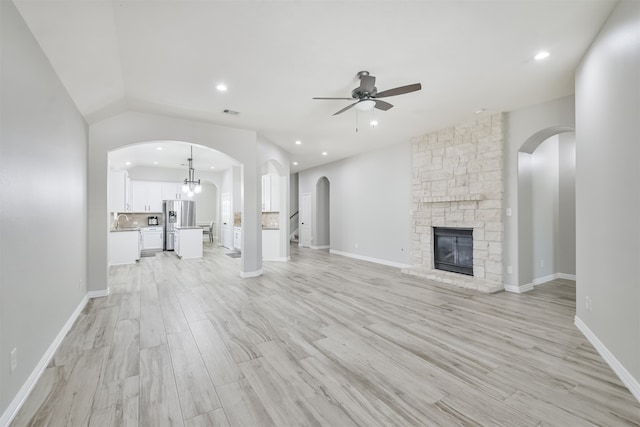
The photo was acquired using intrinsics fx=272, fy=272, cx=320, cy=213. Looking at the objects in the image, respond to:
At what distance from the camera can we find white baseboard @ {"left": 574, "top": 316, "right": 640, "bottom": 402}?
194 cm

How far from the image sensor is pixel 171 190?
10336mm

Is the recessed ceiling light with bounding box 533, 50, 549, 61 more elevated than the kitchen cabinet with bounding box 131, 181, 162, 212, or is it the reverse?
the recessed ceiling light with bounding box 533, 50, 549, 61

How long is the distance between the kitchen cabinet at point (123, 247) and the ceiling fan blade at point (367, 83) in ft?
23.2

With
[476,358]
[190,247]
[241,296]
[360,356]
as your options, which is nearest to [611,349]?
[476,358]

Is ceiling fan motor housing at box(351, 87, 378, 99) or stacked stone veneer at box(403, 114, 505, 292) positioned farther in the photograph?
stacked stone veneer at box(403, 114, 505, 292)

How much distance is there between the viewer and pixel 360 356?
97.6 inches

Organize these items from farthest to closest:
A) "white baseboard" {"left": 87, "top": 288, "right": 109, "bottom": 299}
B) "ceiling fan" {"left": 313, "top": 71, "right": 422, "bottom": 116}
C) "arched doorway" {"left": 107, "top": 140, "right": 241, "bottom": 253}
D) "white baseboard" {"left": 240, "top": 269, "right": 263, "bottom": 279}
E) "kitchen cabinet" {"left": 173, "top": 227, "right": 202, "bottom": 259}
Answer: "kitchen cabinet" {"left": 173, "top": 227, "right": 202, "bottom": 259} < "arched doorway" {"left": 107, "top": 140, "right": 241, "bottom": 253} < "white baseboard" {"left": 240, "top": 269, "right": 263, "bottom": 279} < "white baseboard" {"left": 87, "top": 288, "right": 109, "bottom": 299} < "ceiling fan" {"left": 313, "top": 71, "right": 422, "bottom": 116}

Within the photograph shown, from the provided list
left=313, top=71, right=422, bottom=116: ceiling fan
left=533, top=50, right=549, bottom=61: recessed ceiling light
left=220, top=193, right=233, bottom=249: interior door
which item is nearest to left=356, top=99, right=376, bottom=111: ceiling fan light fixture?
left=313, top=71, right=422, bottom=116: ceiling fan

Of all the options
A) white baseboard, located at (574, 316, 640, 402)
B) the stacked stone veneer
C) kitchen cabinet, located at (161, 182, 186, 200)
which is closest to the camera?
white baseboard, located at (574, 316, 640, 402)

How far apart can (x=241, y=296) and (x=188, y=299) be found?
2.62 feet

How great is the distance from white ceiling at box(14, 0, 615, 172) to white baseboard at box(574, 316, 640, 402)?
2913 mm

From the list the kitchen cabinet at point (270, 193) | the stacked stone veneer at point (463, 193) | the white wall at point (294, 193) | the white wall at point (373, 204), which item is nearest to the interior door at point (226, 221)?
the kitchen cabinet at point (270, 193)

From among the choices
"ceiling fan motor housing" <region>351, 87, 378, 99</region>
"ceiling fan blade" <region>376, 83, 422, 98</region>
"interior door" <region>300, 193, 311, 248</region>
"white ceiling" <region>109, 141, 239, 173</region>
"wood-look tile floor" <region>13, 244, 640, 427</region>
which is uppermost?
"white ceiling" <region>109, 141, 239, 173</region>

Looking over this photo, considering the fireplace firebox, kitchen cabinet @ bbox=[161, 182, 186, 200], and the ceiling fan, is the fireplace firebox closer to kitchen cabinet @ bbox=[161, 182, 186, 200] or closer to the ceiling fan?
the ceiling fan
